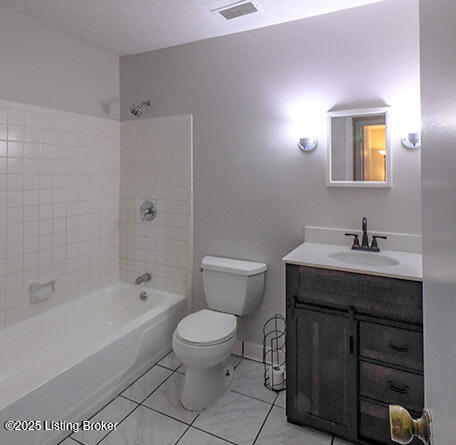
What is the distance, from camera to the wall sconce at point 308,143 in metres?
2.17

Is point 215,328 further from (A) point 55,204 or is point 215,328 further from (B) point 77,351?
(A) point 55,204

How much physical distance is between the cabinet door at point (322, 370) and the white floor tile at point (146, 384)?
93cm

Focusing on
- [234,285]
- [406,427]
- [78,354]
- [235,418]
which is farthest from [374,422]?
[78,354]

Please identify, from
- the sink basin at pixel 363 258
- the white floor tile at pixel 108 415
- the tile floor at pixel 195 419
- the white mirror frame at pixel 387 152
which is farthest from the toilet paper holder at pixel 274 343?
the white mirror frame at pixel 387 152

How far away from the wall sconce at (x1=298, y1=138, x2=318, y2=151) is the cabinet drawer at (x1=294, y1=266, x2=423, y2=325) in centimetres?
90

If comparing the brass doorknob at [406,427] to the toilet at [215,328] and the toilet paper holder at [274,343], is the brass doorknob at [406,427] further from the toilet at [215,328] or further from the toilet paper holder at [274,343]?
the toilet paper holder at [274,343]

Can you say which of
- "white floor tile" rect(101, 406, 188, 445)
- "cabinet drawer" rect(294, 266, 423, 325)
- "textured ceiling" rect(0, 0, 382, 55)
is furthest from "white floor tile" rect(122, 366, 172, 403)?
"textured ceiling" rect(0, 0, 382, 55)

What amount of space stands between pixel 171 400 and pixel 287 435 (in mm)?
745

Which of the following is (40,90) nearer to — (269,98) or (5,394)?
(269,98)

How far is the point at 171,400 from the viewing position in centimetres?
203

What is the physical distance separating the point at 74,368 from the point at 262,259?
1.39 meters

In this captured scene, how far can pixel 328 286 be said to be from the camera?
1.68 metres

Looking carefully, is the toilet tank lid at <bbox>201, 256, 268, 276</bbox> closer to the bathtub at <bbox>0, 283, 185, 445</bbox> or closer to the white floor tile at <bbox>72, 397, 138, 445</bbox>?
the bathtub at <bbox>0, 283, 185, 445</bbox>

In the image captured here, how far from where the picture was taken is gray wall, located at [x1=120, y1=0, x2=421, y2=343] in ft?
6.47
